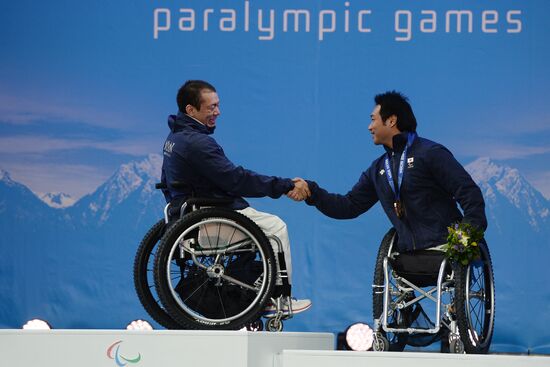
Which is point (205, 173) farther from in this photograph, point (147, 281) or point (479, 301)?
point (479, 301)

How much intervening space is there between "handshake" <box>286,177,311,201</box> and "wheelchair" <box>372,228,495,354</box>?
19.8 inches

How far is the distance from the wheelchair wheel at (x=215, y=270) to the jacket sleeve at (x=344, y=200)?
2.13ft

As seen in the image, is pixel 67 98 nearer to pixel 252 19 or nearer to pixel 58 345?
pixel 252 19

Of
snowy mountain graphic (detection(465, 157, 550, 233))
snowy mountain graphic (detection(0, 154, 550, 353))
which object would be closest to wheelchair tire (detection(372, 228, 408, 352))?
snowy mountain graphic (detection(0, 154, 550, 353))

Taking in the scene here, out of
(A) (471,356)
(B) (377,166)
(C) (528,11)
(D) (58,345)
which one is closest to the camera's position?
(A) (471,356)

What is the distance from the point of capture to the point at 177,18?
6418 mm

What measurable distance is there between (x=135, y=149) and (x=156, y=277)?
2.34 metres

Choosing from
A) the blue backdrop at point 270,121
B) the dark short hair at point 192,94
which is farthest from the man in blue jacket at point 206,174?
the blue backdrop at point 270,121

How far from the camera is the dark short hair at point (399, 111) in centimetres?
463

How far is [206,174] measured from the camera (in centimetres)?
444

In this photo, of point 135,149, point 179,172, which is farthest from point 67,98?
point 179,172

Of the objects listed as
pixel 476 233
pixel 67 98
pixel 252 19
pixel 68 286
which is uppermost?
pixel 252 19

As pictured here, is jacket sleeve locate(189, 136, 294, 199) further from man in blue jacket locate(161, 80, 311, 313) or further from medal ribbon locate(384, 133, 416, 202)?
medal ribbon locate(384, 133, 416, 202)

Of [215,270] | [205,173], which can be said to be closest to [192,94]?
[205,173]
